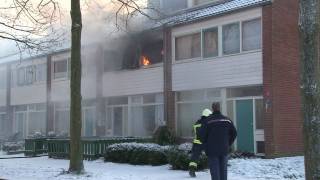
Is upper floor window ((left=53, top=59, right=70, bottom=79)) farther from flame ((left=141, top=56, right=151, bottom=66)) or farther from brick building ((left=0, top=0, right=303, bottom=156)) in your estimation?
flame ((left=141, top=56, right=151, bottom=66))

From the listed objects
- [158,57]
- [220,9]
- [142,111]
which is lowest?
[142,111]

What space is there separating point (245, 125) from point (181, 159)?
5.67 meters

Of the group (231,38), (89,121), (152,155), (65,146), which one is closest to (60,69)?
(89,121)

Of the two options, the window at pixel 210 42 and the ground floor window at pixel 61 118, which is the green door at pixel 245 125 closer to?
the window at pixel 210 42

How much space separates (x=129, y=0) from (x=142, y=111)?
8696mm

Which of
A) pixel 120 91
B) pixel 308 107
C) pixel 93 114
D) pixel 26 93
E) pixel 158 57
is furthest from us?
pixel 26 93

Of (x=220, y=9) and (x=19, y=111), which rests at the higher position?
(x=220, y=9)

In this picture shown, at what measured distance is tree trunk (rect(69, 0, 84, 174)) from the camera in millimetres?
14367

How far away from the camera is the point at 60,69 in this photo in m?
31.7

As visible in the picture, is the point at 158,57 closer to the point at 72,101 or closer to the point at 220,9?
the point at 220,9

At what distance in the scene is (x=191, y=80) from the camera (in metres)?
22.1

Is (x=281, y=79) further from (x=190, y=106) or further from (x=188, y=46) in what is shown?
(x=188, y=46)

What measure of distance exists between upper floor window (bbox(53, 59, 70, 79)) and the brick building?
6 centimetres

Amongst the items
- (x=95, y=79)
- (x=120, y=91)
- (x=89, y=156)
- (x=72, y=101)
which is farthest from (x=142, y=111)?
(x=72, y=101)
